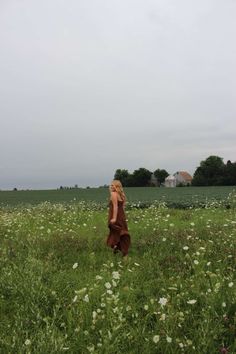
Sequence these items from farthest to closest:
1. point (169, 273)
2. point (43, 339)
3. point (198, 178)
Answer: point (198, 178)
point (169, 273)
point (43, 339)

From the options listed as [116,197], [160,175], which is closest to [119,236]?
[116,197]

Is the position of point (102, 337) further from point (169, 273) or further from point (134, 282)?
point (169, 273)

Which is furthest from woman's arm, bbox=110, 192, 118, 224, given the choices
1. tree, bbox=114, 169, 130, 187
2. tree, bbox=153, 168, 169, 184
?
tree, bbox=153, 168, 169, 184

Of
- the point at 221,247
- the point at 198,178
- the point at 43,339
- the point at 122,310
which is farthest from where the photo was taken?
the point at 198,178

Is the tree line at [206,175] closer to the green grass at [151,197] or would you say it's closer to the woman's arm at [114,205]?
the green grass at [151,197]

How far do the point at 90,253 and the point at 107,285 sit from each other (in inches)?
172

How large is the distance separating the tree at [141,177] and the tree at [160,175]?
10864 millimetres

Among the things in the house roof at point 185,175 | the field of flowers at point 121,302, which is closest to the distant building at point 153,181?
the house roof at point 185,175

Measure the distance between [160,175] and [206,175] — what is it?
1791 centimetres

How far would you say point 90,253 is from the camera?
41.1 feet

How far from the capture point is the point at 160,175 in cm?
11456

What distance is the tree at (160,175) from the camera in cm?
11446

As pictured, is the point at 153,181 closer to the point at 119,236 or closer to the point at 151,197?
the point at 151,197

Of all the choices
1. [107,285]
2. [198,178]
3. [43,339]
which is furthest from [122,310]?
[198,178]
